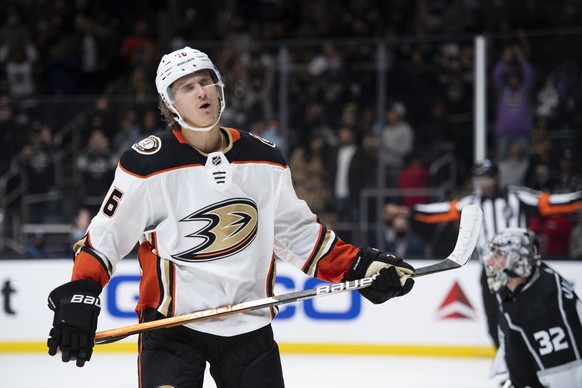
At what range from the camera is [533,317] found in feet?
10.8

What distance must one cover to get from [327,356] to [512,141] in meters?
2.02

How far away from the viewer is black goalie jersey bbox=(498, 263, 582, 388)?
10.6ft

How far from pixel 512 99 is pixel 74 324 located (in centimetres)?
509

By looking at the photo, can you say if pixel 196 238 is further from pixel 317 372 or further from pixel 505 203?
pixel 317 372

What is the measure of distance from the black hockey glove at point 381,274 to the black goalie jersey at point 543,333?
73 centimetres

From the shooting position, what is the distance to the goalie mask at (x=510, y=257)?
3408 mm

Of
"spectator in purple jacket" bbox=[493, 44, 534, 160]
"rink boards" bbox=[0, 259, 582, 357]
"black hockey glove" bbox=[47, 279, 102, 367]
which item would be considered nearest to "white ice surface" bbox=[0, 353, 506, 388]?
"rink boards" bbox=[0, 259, 582, 357]

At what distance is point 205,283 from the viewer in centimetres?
262

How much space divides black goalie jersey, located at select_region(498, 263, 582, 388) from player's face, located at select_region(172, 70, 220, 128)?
1.33 m

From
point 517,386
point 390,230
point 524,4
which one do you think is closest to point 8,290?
point 390,230

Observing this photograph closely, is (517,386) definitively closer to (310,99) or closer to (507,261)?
(507,261)

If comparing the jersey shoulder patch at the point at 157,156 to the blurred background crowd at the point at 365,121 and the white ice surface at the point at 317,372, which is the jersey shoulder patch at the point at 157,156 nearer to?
the white ice surface at the point at 317,372

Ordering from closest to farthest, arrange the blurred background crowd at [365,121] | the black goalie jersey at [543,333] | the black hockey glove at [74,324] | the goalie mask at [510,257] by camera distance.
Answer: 1. the black hockey glove at [74,324]
2. the black goalie jersey at [543,333]
3. the goalie mask at [510,257]
4. the blurred background crowd at [365,121]

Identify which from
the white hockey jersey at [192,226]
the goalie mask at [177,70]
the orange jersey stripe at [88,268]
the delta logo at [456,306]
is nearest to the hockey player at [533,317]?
the white hockey jersey at [192,226]
